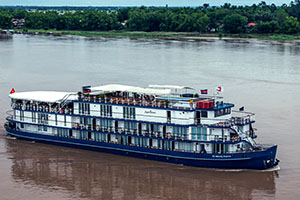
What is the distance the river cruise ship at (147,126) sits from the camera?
30.9m

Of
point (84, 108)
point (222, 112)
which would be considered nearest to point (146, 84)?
point (84, 108)

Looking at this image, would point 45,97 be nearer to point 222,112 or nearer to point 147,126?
point 147,126

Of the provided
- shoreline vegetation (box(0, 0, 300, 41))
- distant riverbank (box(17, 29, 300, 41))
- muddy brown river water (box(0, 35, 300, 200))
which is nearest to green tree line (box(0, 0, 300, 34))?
shoreline vegetation (box(0, 0, 300, 41))

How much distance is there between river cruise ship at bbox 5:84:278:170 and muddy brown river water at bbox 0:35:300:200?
2.10ft

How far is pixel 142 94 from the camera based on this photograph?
115ft

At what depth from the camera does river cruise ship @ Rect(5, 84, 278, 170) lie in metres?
30.9

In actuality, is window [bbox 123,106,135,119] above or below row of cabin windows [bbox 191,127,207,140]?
above

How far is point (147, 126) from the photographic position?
33.0 m

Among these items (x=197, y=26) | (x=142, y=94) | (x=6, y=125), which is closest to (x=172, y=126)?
(x=142, y=94)

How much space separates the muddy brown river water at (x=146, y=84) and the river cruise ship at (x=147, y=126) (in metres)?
0.64

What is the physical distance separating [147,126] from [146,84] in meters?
24.5

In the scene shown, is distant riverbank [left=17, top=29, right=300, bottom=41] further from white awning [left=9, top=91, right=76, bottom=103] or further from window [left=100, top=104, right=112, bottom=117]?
window [left=100, top=104, right=112, bottom=117]

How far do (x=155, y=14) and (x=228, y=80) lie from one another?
85.8 m

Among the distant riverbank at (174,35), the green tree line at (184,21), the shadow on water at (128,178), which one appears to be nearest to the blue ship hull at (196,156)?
the shadow on water at (128,178)
